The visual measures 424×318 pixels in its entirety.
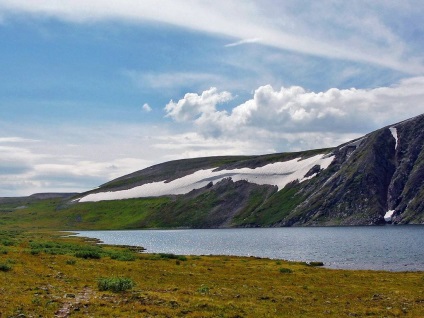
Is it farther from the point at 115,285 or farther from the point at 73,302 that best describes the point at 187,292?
the point at 73,302

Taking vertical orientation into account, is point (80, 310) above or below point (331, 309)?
above

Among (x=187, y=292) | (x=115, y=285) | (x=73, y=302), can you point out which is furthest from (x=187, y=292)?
(x=73, y=302)

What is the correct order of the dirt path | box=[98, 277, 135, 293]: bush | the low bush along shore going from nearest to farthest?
the dirt path, the low bush along shore, box=[98, 277, 135, 293]: bush

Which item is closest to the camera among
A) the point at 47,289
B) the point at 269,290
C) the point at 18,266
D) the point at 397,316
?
the point at 397,316

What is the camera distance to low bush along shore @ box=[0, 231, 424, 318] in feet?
88.5

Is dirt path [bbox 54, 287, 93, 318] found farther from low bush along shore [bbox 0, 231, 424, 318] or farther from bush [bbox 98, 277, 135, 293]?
bush [bbox 98, 277, 135, 293]

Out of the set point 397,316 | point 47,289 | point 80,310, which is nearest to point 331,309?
point 397,316

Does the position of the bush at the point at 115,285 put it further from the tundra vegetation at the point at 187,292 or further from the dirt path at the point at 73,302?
the dirt path at the point at 73,302

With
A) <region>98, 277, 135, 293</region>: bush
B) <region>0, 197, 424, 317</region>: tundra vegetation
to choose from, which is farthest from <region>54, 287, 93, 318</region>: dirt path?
<region>98, 277, 135, 293</region>: bush

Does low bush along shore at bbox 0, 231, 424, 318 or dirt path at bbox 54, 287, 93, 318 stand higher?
dirt path at bbox 54, 287, 93, 318

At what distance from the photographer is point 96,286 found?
35.0 metres

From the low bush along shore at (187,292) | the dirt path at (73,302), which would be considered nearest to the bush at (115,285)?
the low bush along shore at (187,292)

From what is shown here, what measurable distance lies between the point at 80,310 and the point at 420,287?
34050 mm

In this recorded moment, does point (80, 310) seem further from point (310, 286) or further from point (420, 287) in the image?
point (420, 287)
